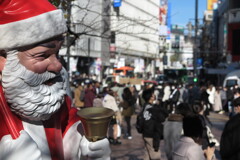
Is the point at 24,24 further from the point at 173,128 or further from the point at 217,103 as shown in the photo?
the point at 217,103

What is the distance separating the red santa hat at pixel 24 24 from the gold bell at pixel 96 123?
53 centimetres

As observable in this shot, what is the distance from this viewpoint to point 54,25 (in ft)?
7.81

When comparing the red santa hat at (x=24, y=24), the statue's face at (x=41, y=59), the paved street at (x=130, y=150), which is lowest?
the paved street at (x=130, y=150)

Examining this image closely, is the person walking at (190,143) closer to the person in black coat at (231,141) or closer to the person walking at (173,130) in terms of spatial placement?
the person in black coat at (231,141)

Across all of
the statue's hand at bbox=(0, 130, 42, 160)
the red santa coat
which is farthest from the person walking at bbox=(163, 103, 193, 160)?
the statue's hand at bbox=(0, 130, 42, 160)

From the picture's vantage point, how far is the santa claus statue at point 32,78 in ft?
7.28

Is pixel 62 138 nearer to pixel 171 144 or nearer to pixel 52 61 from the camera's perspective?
pixel 52 61

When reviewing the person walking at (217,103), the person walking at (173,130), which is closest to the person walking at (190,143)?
the person walking at (173,130)

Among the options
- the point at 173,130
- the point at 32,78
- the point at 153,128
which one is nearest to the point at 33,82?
the point at 32,78

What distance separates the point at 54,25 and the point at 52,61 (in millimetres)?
233

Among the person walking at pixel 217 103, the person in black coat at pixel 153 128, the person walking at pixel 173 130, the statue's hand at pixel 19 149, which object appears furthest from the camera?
the person walking at pixel 217 103

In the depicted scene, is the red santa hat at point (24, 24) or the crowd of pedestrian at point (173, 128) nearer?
the red santa hat at point (24, 24)

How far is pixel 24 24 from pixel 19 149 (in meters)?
0.74

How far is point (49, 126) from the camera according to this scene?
8.04ft
